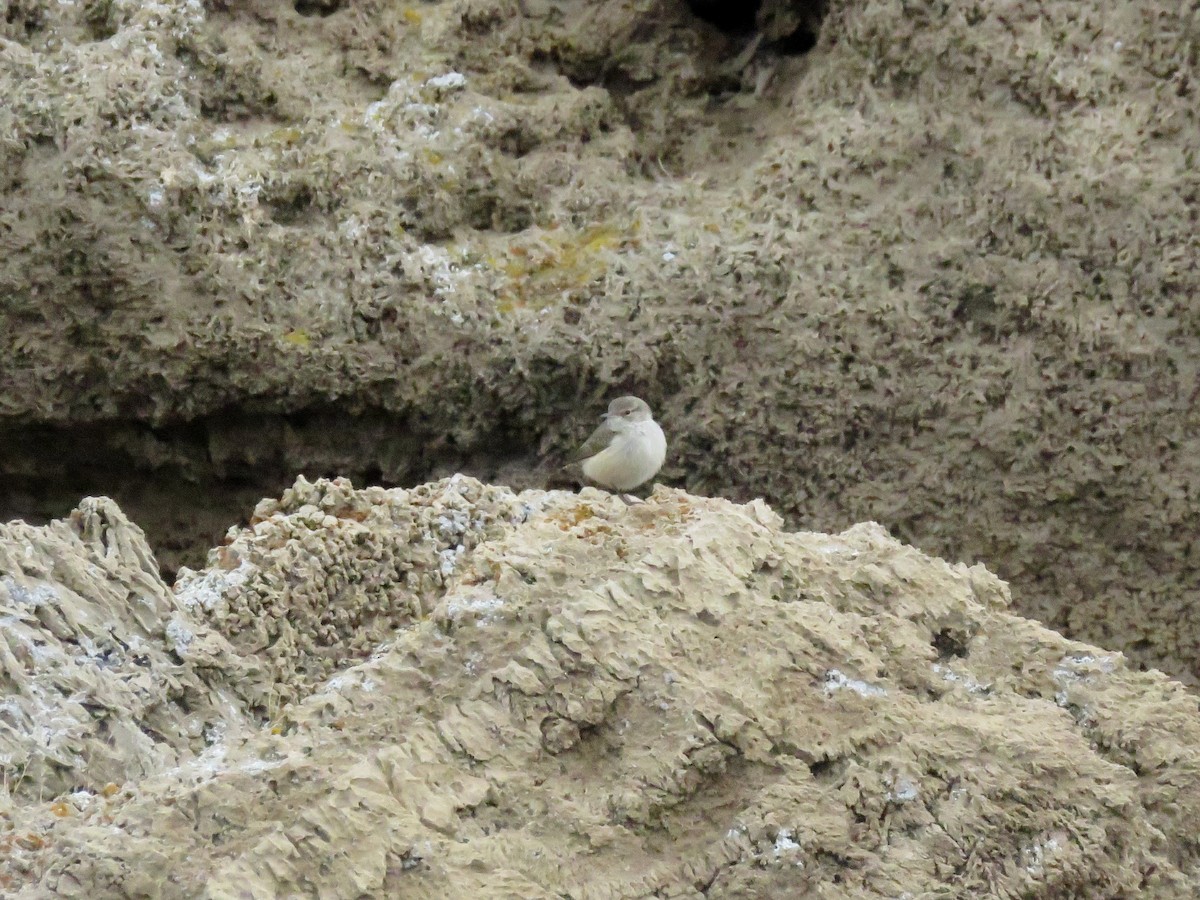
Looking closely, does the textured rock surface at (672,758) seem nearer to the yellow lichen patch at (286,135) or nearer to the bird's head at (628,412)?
the bird's head at (628,412)

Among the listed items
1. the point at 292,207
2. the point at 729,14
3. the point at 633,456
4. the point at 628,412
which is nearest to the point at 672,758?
the point at 633,456

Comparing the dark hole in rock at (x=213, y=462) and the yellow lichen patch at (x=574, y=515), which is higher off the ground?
the yellow lichen patch at (x=574, y=515)

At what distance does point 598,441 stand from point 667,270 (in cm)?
75

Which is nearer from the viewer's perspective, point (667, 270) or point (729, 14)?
point (667, 270)

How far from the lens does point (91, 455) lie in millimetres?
6602

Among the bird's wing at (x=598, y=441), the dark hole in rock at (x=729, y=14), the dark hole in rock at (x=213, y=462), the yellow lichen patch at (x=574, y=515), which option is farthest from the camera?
the dark hole in rock at (x=729, y=14)

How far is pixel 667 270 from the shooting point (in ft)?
20.0

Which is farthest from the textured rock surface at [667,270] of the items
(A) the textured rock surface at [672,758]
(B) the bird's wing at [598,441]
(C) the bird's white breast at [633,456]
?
(A) the textured rock surface at [672,758]

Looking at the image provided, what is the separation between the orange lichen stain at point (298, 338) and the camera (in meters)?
6.00

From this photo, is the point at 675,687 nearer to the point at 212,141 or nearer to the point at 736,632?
the point at 736,632

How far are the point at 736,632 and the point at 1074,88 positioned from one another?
3.81m

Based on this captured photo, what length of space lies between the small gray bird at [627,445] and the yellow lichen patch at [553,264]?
52 cm

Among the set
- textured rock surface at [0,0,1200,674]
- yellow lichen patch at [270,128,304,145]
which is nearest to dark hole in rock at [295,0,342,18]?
textured rock surface at [0,0,1200,674]

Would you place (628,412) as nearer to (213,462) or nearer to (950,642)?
(213,462)
